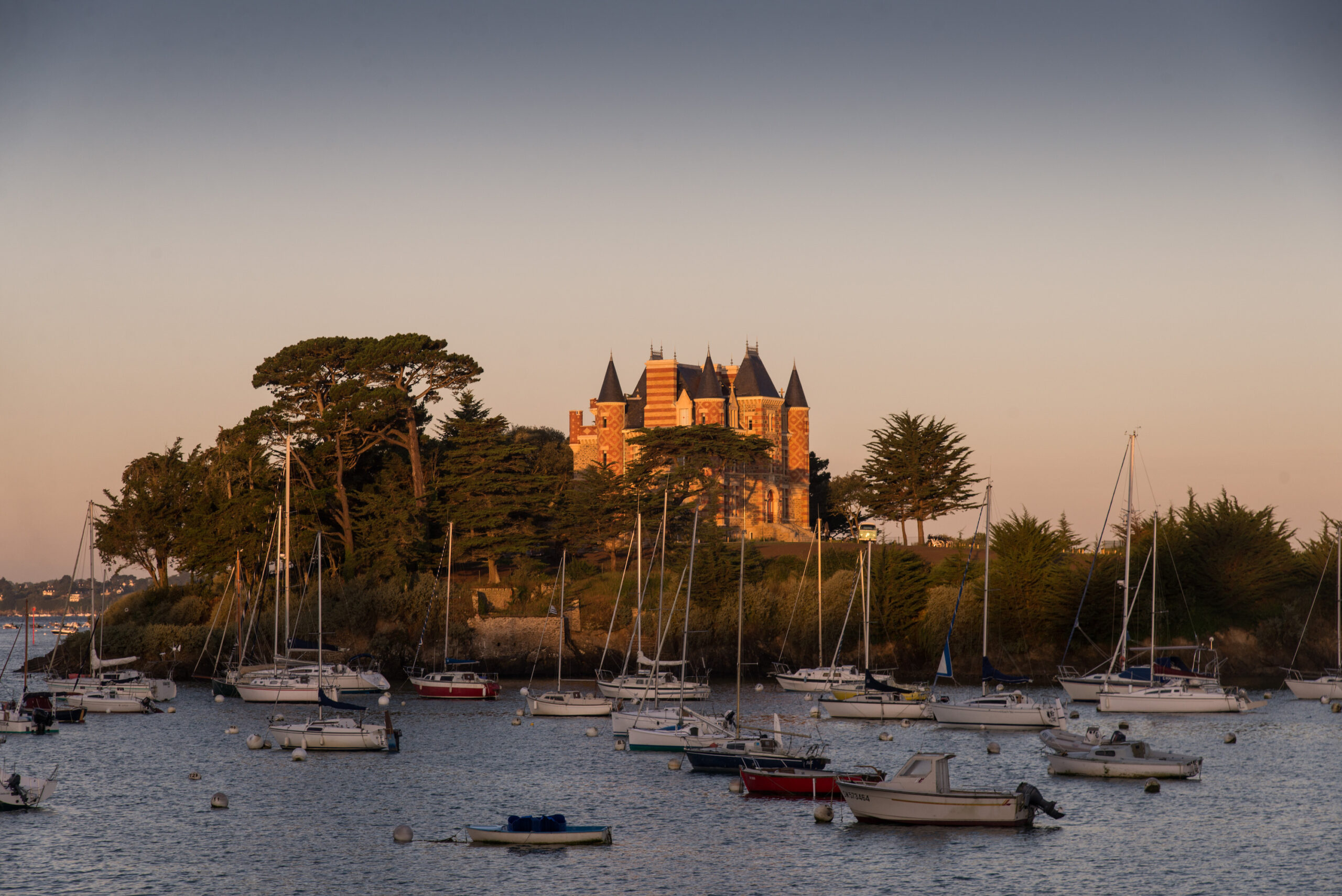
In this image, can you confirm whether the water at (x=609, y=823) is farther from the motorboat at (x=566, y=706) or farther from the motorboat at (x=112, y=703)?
the motorboat at (x=112, y=703)

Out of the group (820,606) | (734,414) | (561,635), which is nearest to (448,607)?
→ (561,635)

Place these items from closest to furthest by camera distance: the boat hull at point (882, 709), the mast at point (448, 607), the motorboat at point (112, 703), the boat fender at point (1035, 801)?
the boat fender at point (1035, 801)
the boat hull at point (882, 709)
the motorboat at point (112, 703)
the mast at point (448, 607)

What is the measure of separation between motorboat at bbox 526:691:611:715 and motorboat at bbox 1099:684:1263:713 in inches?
809

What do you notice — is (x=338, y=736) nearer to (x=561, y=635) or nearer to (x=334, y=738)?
(x=334, y=738)

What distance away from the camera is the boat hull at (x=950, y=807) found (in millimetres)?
30266

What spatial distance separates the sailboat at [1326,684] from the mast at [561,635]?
108 ft

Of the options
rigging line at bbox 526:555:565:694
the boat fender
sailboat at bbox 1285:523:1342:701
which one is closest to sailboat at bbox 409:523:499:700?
rigging line at bbox 526:555:565:694

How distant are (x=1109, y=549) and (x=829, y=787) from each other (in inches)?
2071

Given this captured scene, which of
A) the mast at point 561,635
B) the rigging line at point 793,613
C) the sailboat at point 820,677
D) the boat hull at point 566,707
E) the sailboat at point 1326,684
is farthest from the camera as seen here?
the rigging line at point 793,613

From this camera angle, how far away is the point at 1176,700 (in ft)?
179

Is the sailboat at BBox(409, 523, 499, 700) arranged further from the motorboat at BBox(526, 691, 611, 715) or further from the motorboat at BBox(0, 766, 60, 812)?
the motorboat at BBox(0, 766, 60, 812)

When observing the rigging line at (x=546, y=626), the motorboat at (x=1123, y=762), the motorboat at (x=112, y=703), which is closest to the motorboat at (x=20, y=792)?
the motorboat at (x=112, y=703)

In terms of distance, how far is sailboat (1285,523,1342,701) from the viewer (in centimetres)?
5947

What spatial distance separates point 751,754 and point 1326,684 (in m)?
35.7
